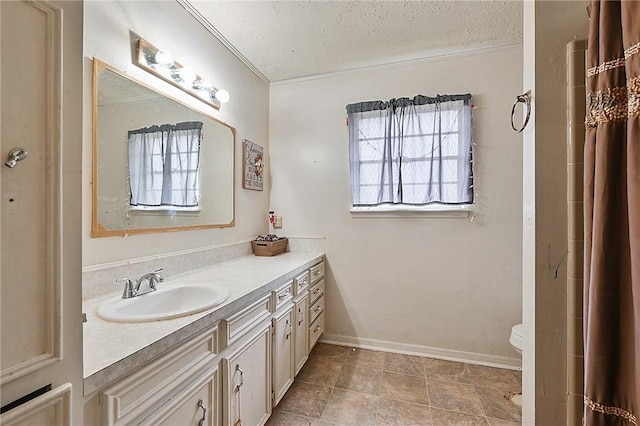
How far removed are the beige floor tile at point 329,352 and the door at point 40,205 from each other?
200 cm

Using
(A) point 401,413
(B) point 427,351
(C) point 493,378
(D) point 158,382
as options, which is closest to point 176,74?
(D) point 158,382

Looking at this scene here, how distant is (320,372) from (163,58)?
89.9 inches

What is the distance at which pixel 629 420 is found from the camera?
0.70 m

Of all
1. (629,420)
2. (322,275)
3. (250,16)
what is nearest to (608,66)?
(629,420)

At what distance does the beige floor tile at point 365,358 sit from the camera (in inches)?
87.5

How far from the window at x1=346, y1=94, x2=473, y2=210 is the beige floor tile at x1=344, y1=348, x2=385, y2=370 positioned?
1.25 metres

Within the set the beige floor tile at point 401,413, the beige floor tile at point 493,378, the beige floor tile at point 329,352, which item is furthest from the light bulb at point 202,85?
the beige floor tile at point 493,378

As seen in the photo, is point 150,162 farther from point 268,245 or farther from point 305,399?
point 305,399

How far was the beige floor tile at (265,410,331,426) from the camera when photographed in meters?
1.59

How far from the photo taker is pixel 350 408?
1.72 meters

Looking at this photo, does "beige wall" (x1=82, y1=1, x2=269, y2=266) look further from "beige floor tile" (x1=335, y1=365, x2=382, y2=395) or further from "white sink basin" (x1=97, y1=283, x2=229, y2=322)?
"beige floor tile" (x1=335, y1=365, x2=382, y2=395)

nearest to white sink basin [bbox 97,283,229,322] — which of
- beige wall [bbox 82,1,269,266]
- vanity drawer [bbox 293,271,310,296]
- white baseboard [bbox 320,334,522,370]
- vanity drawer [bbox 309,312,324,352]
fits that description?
beige wall [bbox 82,1,269,266]

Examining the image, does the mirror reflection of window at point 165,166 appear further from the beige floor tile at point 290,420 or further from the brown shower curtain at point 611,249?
the brown shower curtain at point 611,249

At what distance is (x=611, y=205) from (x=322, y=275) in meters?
2.01
